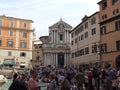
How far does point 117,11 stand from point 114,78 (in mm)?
22929

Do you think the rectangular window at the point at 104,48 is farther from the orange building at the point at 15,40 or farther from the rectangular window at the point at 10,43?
the rectangular window at the point at 10,43

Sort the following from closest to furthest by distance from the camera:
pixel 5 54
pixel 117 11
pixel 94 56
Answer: pixel 117 11
pixel 94 56
pixel 5 54

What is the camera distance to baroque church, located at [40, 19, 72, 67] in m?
73.6

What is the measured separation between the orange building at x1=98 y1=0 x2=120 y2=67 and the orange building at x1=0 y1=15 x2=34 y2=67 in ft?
106

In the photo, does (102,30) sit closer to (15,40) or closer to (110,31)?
(110,31)

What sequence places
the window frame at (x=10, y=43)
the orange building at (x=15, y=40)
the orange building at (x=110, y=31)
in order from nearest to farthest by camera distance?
the orange building at (x=110, y=31) → the orange building at (x=15, y=40) → the window frame at (x=10, y=43)

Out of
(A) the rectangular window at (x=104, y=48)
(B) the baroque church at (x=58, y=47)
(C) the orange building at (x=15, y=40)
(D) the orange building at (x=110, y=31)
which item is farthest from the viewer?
(B) the baroque church at (x=58, y=47)

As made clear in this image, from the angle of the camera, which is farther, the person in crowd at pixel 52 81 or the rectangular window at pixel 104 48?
the rectangular window at pixel 104 48

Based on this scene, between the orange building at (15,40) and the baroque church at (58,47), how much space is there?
5.29 metres

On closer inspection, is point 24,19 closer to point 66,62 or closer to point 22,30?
point 22,30

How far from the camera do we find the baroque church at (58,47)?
73625 millimetres

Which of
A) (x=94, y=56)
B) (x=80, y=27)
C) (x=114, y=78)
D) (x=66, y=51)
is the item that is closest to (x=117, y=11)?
(x=94, y=56)

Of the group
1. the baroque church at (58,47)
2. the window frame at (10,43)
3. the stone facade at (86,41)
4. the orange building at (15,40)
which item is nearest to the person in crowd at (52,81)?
the stone facade at (86,41)

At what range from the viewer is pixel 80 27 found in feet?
180
